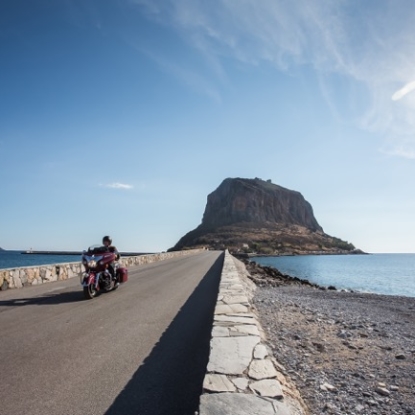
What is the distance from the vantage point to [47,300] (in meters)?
9.73

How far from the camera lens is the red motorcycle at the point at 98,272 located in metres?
9.99

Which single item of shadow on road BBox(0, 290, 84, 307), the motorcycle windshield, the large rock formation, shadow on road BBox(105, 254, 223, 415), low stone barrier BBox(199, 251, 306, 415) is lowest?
shadow on road BBox(105, 254, 223, 415)

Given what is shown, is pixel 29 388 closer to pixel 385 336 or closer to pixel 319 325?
pixel 319 325

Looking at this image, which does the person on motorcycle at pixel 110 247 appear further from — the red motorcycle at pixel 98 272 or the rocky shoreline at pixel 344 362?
the rocky shoreline at pixel 344 362

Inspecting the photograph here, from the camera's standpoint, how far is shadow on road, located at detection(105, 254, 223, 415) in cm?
344

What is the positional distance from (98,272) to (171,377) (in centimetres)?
706

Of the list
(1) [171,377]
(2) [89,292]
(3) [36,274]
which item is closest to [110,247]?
(2) [89,292]

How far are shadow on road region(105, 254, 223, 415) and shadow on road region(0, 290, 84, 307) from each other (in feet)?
13.7

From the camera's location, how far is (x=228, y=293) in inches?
360

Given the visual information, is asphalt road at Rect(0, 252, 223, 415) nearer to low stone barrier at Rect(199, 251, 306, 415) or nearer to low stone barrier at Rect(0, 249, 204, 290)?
low stone barrier at Rect(199, 251, 306, 415)

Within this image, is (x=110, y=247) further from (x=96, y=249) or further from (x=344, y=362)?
(x=344, y=362)

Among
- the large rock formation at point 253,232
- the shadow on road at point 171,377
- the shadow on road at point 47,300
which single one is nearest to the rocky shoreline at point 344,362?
the shadow on road at point 171,377

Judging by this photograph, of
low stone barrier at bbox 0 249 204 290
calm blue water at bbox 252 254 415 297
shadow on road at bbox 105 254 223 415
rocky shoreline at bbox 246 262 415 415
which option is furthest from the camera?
calm blue water at bbox 252 254 415 297

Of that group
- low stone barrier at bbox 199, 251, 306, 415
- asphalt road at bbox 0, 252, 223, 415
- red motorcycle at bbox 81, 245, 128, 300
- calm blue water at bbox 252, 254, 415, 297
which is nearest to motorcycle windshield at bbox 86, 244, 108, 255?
red motorcycle at bbox 81, 245, 128, 300
